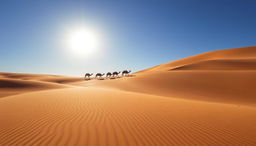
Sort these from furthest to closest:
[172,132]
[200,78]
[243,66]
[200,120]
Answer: [243,66]
[200,78]
[200,120]
[172,132]

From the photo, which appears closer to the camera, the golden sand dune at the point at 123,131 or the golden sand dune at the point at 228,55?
the golden sand dune at the point at 123,131

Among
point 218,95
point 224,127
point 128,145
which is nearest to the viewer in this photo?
point 128,145

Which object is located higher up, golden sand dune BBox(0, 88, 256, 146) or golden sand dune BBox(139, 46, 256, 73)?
golden sand dune BBox(139, 46, 256, 73)

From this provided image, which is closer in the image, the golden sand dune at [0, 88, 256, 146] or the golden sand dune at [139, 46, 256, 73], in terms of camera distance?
the golden sand dune at [0, 88, 256, 146]

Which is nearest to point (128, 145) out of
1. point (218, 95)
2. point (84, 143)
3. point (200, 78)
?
point (84, 143)

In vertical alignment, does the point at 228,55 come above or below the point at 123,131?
above

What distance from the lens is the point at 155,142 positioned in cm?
287

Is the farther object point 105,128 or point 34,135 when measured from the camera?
point 105,128

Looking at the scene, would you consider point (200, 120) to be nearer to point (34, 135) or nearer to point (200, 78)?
point (34, 135)

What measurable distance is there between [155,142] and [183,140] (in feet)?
2.41

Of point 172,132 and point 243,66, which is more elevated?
point 243,66

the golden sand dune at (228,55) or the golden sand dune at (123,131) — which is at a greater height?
the golden sand dune at (228,55)

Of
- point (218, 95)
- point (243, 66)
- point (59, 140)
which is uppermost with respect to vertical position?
point (243, 66)

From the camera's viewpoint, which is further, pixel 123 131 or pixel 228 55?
pixel 228 55
